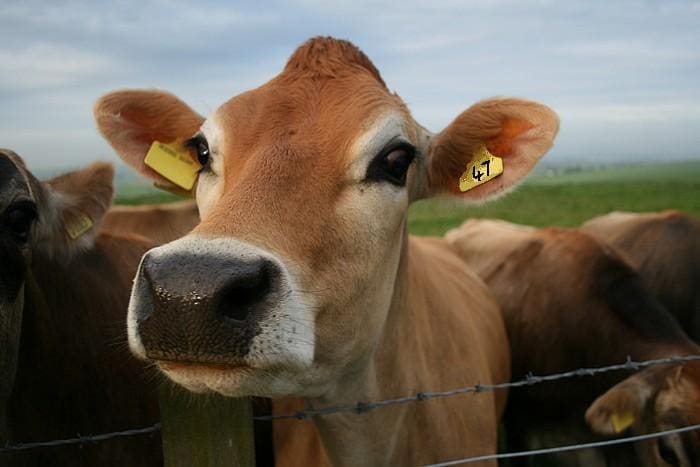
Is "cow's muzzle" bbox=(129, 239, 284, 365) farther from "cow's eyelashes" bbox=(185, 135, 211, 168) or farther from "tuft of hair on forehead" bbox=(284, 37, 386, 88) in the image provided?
"tuft of hair on forehead" bbox=(284, 37, 386, 88)

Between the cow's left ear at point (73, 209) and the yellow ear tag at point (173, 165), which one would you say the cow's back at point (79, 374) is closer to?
the cow's left ear at point (73, 209)

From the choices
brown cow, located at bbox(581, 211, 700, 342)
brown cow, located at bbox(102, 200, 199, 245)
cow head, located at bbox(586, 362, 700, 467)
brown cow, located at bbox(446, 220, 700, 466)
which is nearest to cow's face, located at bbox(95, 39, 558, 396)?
cow head, located at bbox(586, 362, 700, 467)

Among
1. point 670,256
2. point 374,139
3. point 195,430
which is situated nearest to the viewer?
point 195,430

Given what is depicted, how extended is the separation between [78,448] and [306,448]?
108 cm

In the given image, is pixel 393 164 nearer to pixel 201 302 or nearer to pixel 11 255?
pixel 201 302

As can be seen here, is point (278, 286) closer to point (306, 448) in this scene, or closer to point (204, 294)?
point (204, 294)

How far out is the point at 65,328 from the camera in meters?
3.00

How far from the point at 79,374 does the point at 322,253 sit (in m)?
1.49

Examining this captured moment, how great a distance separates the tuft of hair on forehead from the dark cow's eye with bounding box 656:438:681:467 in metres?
2.84

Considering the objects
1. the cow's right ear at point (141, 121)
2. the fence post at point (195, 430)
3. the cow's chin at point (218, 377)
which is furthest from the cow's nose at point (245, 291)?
the cow's right ear at point (141, 121)

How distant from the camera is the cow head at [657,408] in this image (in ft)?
13.0

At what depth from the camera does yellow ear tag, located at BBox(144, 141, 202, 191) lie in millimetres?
3205

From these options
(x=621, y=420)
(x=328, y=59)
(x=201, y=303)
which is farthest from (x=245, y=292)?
(x=621, y=420)

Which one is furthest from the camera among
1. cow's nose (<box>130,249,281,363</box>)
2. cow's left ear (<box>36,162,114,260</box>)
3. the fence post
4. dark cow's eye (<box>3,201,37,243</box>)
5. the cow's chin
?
cow's left ear (<box>36,162,114,260</box>)
